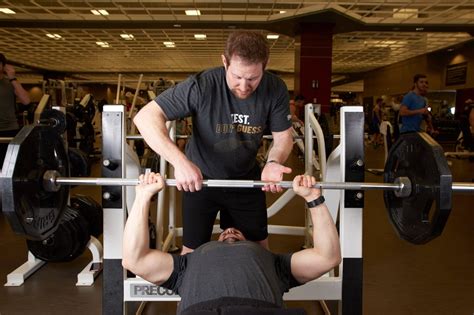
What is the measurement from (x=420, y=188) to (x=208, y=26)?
7.25m

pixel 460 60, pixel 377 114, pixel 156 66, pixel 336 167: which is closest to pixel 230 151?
pixel 336 167

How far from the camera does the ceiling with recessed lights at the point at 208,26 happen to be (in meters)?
6.68

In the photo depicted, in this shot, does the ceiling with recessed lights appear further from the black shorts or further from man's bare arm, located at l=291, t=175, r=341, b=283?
man's bare arm, located at l=291, t=175, r=341, b=283

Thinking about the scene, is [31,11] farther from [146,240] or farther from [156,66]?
[156,66]

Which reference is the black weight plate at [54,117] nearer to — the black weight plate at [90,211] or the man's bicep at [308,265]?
the black weight plate at [90,211]

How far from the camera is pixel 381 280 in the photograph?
217 cm

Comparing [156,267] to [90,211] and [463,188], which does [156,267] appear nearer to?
[463,188]

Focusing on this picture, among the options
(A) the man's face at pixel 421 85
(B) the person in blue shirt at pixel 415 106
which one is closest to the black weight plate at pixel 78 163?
(B) the person in blue shirt at pixel 415 106

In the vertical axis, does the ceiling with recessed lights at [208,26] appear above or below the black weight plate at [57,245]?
above

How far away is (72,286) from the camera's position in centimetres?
211

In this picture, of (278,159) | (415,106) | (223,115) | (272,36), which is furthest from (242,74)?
(272,36)

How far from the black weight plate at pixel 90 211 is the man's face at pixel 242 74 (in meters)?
1.39

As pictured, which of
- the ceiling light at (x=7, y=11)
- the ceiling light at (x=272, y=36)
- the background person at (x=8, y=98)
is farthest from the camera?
the ceiling light at (x=272, y=36)

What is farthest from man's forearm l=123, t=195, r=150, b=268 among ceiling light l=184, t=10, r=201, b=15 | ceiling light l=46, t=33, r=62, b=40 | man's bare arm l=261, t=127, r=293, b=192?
ceiling light l=46, t=33, r=62, b=40
